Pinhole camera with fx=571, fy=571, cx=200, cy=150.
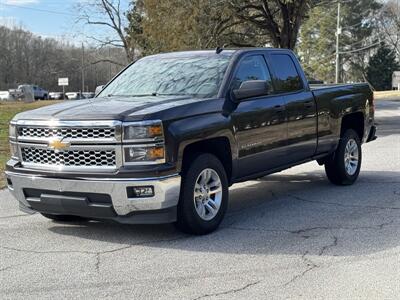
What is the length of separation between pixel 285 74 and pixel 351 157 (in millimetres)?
2114

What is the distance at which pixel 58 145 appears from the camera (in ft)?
18.3

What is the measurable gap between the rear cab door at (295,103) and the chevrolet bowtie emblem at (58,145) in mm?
2926

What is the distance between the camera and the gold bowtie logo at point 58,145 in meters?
5.54

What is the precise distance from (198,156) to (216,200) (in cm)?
55

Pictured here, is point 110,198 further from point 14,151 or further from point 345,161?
point 345,161

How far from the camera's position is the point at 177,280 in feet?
15.2

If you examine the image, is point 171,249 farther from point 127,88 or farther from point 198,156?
point 127,88

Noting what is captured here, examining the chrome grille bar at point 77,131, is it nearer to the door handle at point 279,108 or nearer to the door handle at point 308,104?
the door handle at point 279,108

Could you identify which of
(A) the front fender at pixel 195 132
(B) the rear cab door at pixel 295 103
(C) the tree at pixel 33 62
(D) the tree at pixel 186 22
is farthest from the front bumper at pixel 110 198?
(C) the tree at pixel 33 62

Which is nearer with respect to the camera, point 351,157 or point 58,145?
point 58,145

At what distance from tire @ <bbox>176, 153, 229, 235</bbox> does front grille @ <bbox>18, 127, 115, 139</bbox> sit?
893mm

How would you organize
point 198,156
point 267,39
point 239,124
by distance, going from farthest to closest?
point 267,39
point 239,124
point 198,156

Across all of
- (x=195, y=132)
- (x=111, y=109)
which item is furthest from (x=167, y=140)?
(x=111, y=109)

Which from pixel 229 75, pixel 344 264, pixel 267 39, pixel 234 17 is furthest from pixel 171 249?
pixel 267 39
